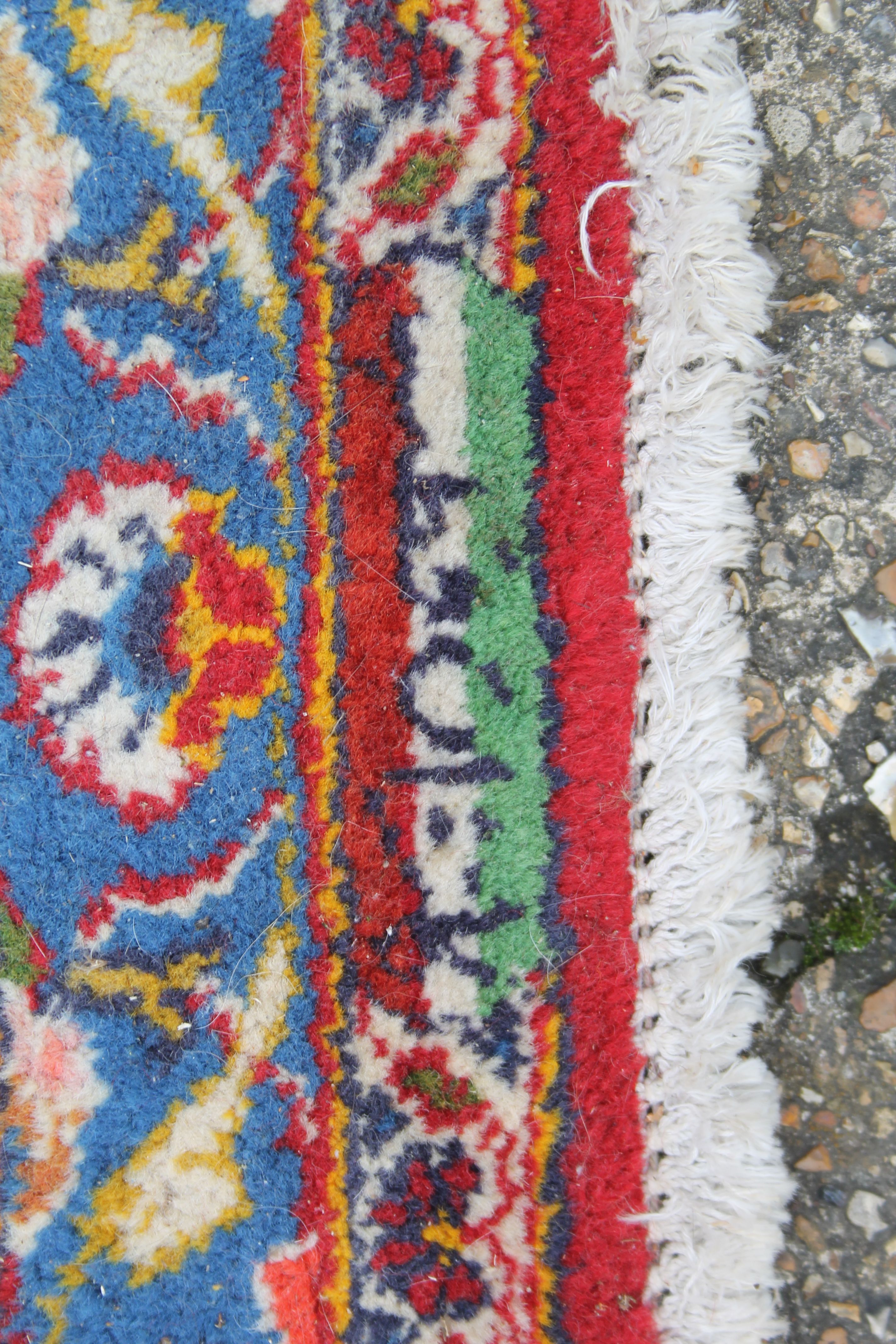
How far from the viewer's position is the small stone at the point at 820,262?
0.95 meters

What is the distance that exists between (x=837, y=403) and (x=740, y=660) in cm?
34

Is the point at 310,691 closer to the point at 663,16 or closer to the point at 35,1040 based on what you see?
the point at 35,1040

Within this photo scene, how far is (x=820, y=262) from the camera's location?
96 centimetres

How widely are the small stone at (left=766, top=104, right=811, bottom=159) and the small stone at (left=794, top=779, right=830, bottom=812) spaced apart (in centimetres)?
74

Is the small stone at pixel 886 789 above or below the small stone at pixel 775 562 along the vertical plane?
below

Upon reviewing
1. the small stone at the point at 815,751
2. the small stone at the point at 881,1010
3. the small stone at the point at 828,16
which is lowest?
the small stone at the point at 881,1010

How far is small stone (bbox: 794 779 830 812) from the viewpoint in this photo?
0.94m

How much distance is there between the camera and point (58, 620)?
3.29 feet

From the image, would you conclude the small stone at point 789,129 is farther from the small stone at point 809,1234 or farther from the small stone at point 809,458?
the small stone at point 809,1234

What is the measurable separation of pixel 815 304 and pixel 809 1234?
1.14 m

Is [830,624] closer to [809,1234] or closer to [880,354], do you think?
[880,354]

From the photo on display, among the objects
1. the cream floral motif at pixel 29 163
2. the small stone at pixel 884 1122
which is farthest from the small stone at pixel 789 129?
the small stone at pixel 884 1122

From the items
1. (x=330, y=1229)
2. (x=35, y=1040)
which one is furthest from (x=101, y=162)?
(x=330, y=1229)

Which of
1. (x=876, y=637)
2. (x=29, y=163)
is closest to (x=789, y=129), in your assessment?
(x=876, y=637)
